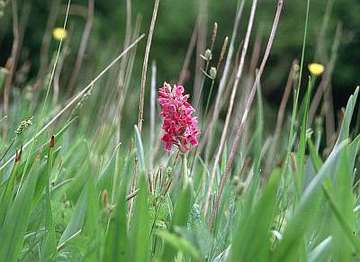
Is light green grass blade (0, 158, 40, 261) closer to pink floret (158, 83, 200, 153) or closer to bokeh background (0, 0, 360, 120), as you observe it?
pink floret (158, 83, 200, 153)

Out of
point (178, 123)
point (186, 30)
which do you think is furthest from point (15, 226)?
point (186, 30)

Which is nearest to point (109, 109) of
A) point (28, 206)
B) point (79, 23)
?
point (28, 206)

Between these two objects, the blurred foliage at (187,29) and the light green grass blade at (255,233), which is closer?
the light green grass blade at (255,233)

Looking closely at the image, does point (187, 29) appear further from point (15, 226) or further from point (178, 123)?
point (15, 226)

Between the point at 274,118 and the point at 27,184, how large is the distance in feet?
19.8

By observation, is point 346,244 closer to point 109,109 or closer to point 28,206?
point 28,206

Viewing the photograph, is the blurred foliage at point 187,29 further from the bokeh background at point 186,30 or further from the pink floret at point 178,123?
the pink floret at point 178,123

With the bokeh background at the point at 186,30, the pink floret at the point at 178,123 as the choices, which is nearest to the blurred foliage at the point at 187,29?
the bokeh background at the point at 186,30

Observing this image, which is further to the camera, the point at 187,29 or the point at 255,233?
the point at 187,29

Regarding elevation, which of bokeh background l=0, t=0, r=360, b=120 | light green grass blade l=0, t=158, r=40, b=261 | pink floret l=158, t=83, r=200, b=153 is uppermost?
bokeh background l=0, t=0, r=360, b=120

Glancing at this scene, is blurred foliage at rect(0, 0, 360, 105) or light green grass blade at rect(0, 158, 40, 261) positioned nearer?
light green grass blade at rect(0, 158, 40, 261)

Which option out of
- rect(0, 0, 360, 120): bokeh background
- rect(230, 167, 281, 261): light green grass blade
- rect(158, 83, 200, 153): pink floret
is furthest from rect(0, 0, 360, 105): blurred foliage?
rect(230, 167, 281, 261): light green grass blade

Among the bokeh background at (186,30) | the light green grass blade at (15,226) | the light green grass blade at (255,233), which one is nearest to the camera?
the light green grass blade at (255,233)

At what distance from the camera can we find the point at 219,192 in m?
1.17
